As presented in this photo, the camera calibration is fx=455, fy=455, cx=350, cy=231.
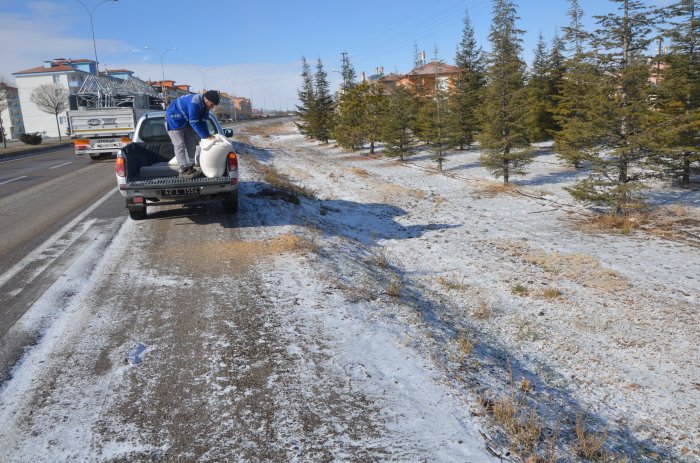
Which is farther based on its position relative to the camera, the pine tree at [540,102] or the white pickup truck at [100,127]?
the pine tree at [540,102]

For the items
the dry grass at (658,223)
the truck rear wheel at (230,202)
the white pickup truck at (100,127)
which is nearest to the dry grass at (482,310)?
the truck rear wheel at (230,202)

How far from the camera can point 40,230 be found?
786 centimetres

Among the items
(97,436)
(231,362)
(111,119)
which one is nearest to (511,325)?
(231,362)

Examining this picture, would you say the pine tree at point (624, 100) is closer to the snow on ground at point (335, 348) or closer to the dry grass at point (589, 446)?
the snow on ground at point (335, 348)

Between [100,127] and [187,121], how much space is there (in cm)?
1510

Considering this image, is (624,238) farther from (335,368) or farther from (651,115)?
(335,368)

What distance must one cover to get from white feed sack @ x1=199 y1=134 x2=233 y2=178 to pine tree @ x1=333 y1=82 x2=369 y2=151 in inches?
1029

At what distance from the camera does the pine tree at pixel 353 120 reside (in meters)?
33.4

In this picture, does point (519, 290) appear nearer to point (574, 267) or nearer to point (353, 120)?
point (574, 267)

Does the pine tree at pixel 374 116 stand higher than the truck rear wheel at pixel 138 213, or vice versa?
the pine tree at pixel 374 116

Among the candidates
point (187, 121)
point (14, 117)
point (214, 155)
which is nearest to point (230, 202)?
point (214, 155)

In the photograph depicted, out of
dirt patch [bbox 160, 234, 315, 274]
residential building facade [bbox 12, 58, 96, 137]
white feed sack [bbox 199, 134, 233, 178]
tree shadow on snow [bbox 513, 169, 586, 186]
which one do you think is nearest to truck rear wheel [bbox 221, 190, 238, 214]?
white feed sack [bbox 199, 134, 233, 178]

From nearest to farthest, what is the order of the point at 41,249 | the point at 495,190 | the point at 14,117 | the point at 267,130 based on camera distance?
1. the point at 41,249
2. the point at 495,190
3. the point at 267,130
4. the point at 14,117

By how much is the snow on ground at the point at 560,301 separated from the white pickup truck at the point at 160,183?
2202 millimetres
